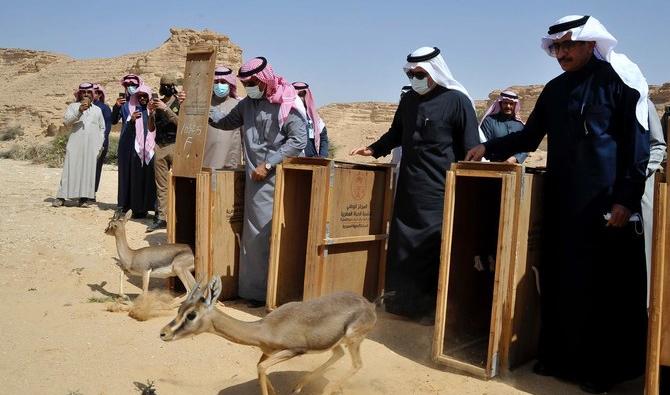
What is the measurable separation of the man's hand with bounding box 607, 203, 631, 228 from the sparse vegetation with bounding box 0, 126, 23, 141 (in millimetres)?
35401

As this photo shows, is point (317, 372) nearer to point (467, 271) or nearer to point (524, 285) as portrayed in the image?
point (524, 285)

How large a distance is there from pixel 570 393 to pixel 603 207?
1.34m

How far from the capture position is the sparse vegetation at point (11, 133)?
34125 millimetres

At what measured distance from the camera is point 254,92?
6.42 metres

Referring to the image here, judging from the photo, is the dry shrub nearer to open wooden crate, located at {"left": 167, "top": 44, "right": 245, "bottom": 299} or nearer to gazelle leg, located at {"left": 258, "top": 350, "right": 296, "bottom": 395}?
open wooden crate, located at {"left": 167, "top": 44, "right": 245, "bottom": 299}

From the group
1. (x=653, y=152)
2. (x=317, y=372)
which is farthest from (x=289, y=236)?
(x=653, y=152)

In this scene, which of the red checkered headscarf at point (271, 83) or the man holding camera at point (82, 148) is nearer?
the red checkered headscarf at point (271, 83)

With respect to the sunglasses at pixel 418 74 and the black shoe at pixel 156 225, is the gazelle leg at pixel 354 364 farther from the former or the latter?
the black shoe at pixel 156 225

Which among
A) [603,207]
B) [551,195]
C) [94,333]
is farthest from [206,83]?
[603,207]

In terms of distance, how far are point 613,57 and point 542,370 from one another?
2359 mm

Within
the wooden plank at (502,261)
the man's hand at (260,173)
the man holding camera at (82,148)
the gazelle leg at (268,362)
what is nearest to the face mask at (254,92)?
the man's hand at (260,173)

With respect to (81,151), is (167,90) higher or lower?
higher

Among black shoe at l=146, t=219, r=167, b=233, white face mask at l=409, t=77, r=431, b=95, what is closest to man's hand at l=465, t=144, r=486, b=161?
white face mask at l=409, t=77, r=431, b=95

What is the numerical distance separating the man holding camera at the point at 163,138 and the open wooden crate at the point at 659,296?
21.3ft
